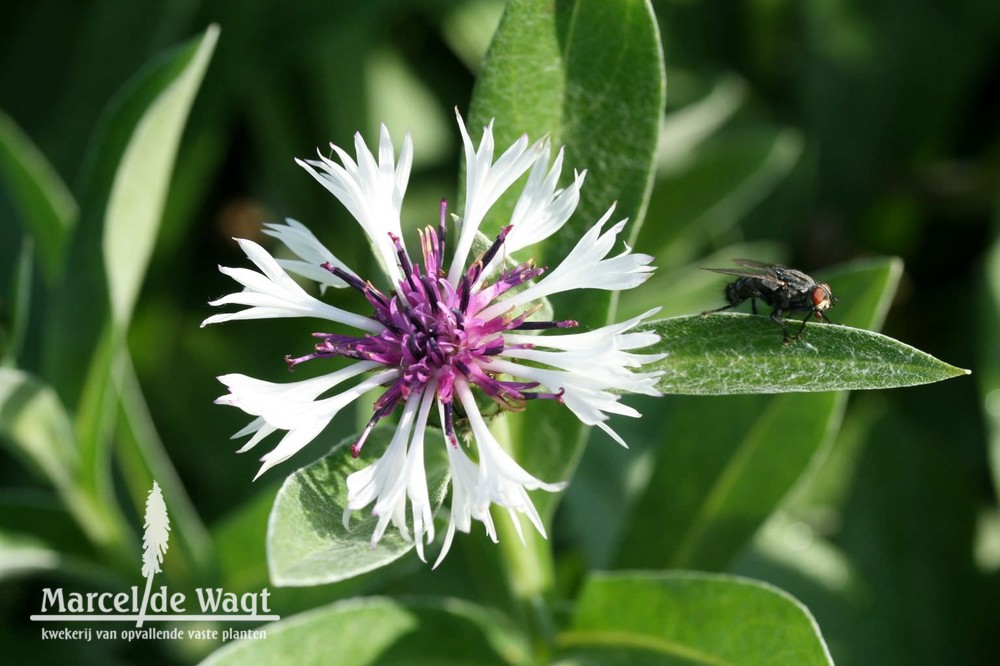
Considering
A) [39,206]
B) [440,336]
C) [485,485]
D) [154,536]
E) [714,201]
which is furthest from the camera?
[714,201]

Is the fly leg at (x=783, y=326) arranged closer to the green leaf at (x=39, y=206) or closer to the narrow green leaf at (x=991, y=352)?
the narrow green leaf at (x=991, y=352)

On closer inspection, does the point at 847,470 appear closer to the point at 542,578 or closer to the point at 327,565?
the point at 542,578

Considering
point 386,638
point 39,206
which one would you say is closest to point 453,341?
point 386,638

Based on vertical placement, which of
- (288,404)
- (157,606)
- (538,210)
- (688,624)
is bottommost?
(688,624)

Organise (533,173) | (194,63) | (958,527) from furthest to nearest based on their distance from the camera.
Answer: (958,527), (194,63), (533,173)

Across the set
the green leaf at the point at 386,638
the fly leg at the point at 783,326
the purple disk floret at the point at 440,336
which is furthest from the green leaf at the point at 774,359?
the green leaf at the point at 386,638

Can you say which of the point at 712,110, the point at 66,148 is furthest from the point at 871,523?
the point at 66,148

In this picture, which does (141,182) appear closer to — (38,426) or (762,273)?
(38,426)
